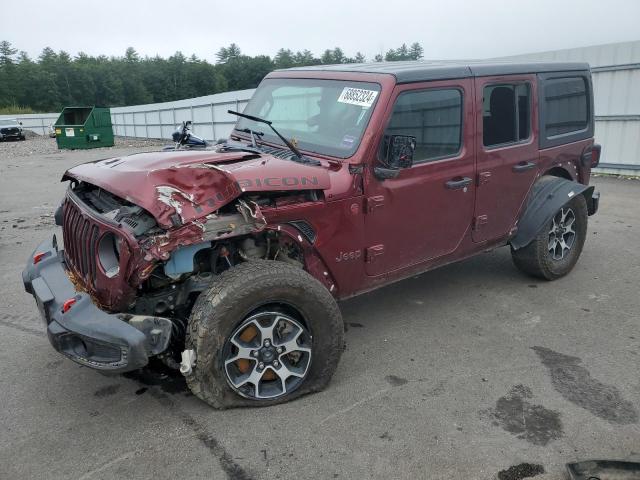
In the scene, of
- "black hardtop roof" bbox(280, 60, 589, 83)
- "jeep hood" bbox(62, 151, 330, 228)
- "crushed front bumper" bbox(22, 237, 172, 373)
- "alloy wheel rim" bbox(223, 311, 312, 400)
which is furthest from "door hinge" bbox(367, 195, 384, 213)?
"crushed front bumper" bbox(22, 237, 172, 373)

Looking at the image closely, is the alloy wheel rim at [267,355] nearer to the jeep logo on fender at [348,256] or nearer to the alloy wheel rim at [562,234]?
the jeep logo on fender at [348,256]

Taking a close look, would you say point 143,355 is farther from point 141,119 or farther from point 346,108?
point 141,119

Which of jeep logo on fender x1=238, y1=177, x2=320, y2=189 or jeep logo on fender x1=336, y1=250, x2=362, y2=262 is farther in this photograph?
jeep logo on fender x1=336, y1=250, x2=362, y2=262

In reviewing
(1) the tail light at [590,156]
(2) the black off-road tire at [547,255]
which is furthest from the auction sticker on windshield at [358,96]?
(1) the tail light at [590,156]

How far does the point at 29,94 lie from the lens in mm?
66750

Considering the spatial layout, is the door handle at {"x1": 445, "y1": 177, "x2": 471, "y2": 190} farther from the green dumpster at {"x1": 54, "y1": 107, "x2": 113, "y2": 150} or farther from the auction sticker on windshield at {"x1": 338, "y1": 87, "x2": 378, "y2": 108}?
the green dumpster at {"x1": 54, "y1": 107, "x2": 113, "y2": 150}

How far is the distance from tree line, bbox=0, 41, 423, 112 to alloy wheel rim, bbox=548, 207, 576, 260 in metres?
56.3

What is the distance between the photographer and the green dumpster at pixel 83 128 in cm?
2303

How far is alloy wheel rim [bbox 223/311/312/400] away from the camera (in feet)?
10.1

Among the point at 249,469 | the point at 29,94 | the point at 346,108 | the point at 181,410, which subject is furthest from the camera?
the point at 29,94

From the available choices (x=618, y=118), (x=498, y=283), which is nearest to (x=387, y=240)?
(x=498, y=283)

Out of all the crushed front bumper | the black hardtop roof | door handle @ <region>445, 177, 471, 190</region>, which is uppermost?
the black hardtop roof

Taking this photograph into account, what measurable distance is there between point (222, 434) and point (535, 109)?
12.1ft

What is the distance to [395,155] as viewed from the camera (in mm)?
3529
